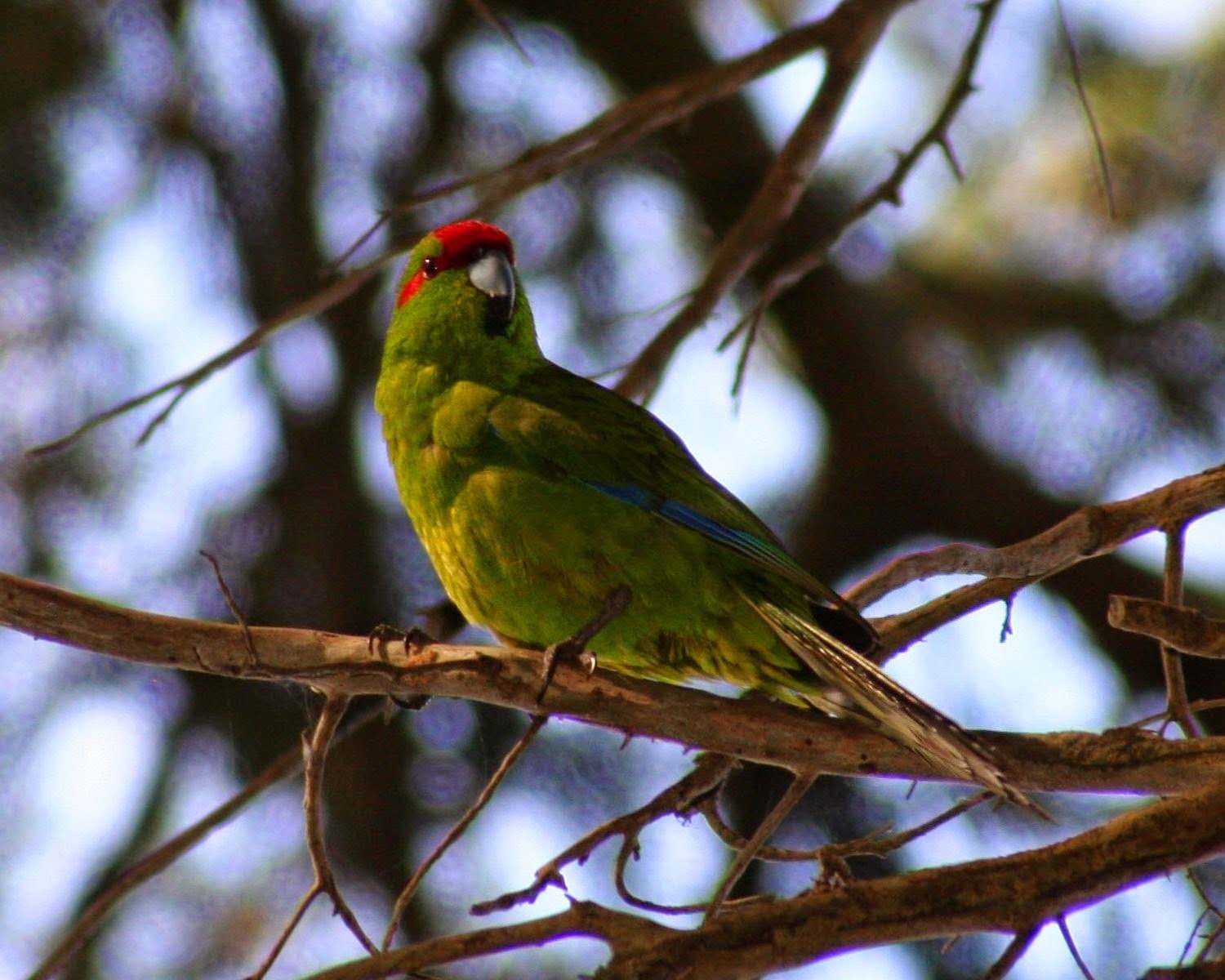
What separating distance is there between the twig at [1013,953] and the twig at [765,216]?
2076 millimetres

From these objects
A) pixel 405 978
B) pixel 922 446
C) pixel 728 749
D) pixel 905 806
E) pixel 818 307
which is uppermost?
pixel 818 307

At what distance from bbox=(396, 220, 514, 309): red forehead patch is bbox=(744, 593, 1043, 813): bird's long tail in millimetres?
1262

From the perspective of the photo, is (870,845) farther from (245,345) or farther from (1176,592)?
(245,345)

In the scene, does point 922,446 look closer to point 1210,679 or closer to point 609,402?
point 1210,679

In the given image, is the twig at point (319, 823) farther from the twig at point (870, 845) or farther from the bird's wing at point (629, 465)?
the bird's wing at point (629, 465)

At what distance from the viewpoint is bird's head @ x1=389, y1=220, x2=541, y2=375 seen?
337 centimetres

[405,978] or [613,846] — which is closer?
[405,978]

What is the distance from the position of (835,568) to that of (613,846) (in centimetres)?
124

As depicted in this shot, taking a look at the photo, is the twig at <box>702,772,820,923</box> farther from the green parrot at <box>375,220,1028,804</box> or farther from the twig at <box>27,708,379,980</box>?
the twig at <box>27,708,379,980</box>

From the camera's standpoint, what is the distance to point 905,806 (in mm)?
4172

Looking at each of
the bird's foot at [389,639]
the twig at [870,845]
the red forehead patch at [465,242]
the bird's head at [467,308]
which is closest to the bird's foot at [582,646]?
the bird's foot at [389,639]

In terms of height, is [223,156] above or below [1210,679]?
above

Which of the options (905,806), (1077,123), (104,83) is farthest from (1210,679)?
(104,83)

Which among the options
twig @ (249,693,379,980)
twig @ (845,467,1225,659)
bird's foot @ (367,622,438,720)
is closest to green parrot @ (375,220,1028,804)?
twig @ (845,467,1225,659)
